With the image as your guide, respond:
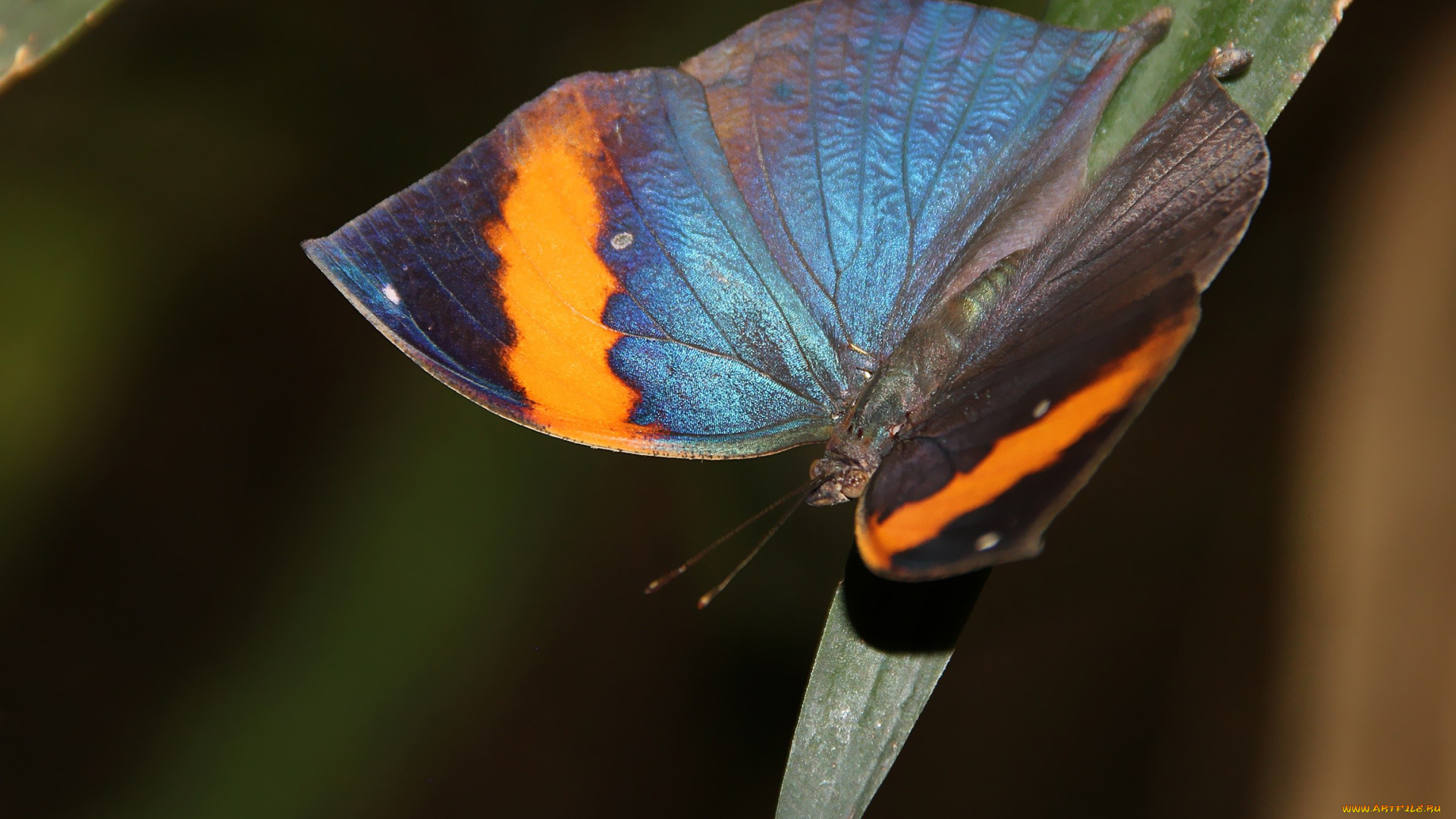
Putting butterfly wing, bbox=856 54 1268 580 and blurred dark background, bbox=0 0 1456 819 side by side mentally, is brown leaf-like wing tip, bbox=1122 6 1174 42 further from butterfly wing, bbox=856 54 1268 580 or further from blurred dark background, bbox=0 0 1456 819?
blurred dark background, bbox=0 0 1456 819

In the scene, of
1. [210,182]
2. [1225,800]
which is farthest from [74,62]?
[1225,800]

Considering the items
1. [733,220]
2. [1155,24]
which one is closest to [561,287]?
[733,220]

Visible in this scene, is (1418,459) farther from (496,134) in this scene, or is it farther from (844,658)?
(496,134)

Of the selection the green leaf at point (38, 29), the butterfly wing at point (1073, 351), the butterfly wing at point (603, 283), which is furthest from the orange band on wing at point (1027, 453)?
the green leaf at point (38, 29)

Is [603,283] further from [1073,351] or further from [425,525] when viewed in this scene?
[425,525]

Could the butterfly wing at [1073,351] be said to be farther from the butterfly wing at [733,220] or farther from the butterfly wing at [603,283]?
the butterfly wing at [603,283]
